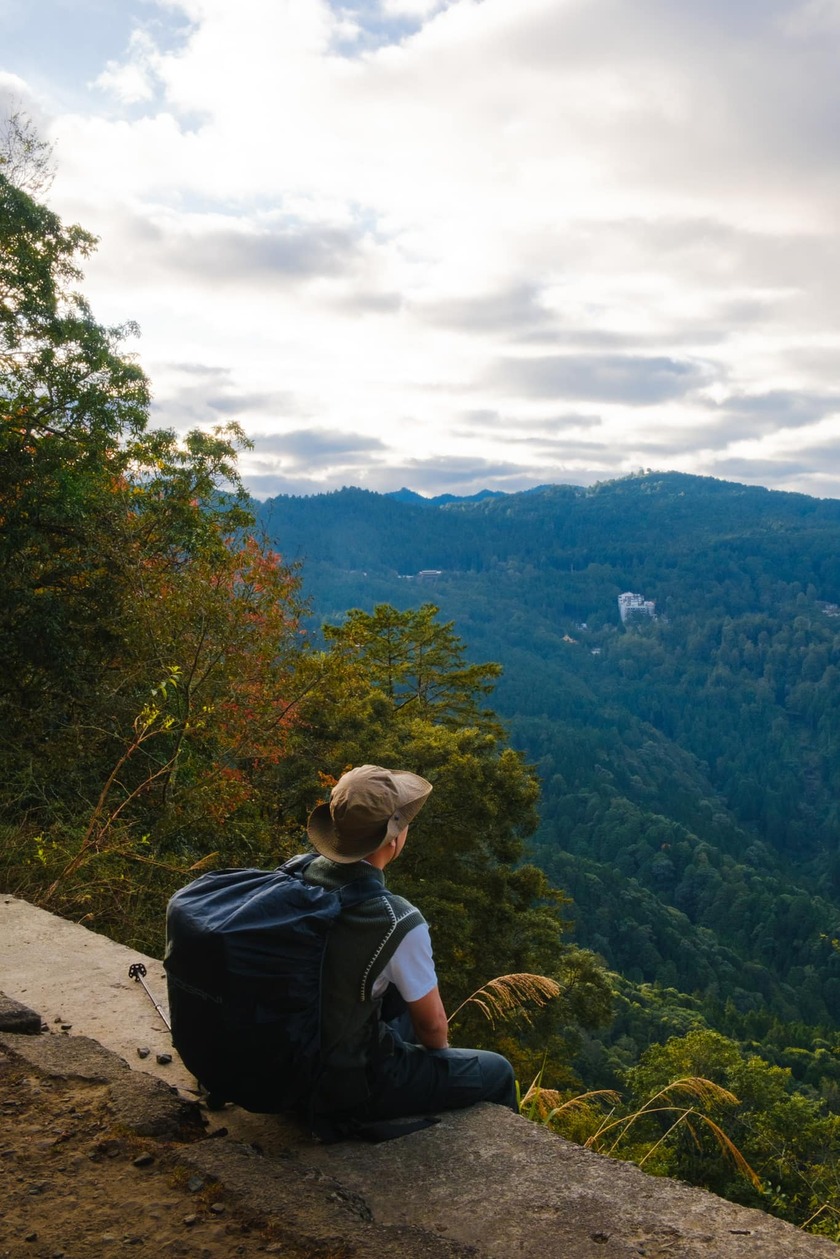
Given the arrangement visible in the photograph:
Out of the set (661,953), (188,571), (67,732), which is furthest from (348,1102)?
(661,953)

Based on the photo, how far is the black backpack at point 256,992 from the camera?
260 cm

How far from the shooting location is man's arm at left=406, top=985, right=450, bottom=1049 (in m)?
2.81

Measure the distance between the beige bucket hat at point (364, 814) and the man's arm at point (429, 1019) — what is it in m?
0.48

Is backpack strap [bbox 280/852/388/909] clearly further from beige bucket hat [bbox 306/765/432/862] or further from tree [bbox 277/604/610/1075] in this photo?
tree [bbox 277/604/610/1075]

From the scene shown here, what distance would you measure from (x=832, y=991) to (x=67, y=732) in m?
88.0

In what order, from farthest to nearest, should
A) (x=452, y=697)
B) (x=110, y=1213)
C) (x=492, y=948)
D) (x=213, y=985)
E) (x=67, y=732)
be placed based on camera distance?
1. (x=452, y=697)
2. (x=492, y=948)
3. (x=67, y=732)
4. (x=213, y=985)
5. (x=110, y=1213)

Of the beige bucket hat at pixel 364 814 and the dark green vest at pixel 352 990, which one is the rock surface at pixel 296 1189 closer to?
the dark green vest at pixel 352 990

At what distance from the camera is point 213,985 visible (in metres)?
2.61

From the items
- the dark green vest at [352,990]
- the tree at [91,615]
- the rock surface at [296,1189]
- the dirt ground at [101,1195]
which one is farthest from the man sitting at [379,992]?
the tree at [91,615]

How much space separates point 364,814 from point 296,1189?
39.0 inches

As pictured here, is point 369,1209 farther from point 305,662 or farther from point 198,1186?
point 305,662

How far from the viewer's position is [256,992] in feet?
8.52

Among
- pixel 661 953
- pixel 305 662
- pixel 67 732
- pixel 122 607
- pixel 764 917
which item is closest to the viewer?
pixel 67 732

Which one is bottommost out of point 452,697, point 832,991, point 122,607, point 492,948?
point 832,991
